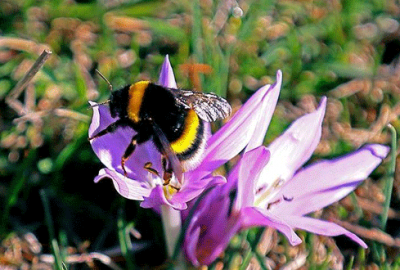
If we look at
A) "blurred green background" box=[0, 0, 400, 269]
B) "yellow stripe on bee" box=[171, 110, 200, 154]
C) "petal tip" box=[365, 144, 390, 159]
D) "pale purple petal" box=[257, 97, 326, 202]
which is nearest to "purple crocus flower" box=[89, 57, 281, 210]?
"yellow stripe on bee" box=[171, 110, 200, 154]

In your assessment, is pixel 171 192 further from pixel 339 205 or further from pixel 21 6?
pixel 21 6

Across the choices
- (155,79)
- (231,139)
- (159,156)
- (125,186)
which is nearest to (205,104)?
(231,139)

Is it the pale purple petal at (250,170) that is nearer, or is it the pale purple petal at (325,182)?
the pale purple petal at (250,170)

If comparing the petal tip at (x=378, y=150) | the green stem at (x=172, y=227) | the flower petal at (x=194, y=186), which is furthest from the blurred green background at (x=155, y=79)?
the flower petal at (x=194, y=186)

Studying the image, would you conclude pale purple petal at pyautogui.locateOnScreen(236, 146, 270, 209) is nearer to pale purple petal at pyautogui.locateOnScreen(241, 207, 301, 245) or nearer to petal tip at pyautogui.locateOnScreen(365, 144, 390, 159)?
pale purple petal at pyautogui.locateOnScreen(241, 207, 301, 245)

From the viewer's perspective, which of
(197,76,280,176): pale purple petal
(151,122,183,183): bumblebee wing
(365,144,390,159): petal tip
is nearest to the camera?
(151,122,183,183): bumblebee wing

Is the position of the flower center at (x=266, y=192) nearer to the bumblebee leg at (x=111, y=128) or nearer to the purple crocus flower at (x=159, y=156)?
the purple crocus flower at (x=159, y=156)

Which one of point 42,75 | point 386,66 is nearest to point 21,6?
point 42,75

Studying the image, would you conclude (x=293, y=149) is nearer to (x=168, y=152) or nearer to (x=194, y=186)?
(x=194, y=186)
